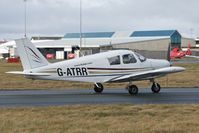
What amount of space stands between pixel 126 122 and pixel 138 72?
33.4ft

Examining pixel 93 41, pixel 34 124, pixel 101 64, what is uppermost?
pixel 93 41

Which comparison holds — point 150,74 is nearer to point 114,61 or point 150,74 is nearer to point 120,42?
point 114,61

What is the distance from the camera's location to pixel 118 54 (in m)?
21.4

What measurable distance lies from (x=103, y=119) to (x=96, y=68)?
361 inches

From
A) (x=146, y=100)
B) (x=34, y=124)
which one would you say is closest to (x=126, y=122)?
(x=34, y=124)

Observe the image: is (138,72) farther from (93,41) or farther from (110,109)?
(93,41)

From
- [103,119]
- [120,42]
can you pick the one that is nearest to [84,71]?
[103,119]

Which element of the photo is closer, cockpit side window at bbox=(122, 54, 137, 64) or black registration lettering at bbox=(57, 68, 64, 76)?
black registration lettering at bbox=(57, 68, 64, 76)

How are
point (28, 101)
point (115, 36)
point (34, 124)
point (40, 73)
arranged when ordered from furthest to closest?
1. point (115, 36)
2. point (40, 73)
3. point (28, 101)
4. point (34, 124)

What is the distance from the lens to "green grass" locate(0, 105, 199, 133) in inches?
410

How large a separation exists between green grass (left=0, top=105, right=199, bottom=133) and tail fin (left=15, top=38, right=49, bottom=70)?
20.0 feet

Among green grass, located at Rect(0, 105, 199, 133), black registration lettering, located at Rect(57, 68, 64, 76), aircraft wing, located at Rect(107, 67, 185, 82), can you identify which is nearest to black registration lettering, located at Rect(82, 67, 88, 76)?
black registration lettering, located at Rect(57, 68, 64, 76)

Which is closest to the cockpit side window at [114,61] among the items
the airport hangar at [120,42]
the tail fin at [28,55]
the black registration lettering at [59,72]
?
the black registration lettering at [59,72]

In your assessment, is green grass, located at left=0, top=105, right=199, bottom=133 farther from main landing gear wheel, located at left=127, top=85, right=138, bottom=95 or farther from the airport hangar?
the airport hangar
